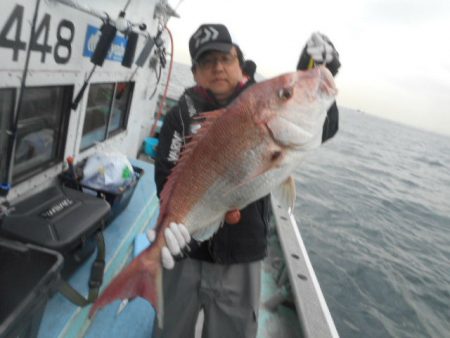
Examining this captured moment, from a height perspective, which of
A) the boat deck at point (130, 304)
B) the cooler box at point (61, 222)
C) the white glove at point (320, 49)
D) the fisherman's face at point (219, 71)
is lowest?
the boat deck at point (130, 304)

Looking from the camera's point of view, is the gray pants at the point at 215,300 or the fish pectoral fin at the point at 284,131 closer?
the fish pectoral fin at the point at 284,131

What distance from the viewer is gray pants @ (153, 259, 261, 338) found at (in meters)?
2.27

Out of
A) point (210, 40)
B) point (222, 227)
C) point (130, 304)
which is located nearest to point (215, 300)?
point (222, 227)

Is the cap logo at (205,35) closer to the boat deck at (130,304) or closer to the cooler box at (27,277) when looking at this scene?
the cooler box at (27,277)

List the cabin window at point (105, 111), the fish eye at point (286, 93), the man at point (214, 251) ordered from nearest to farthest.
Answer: the fish eye at point (286, 93) < the man at point (214, 251) < the cabin window at point (105, 111)

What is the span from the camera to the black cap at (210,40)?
6.88 feet

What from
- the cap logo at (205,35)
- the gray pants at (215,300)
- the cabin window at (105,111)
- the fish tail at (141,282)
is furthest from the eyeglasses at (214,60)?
the cabin window at (105,111)

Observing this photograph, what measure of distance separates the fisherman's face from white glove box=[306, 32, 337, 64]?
47cm

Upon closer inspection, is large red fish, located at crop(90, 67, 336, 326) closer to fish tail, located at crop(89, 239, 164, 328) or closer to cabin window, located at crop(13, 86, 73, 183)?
fish tail, located at crop(89, 239, 164, 328)

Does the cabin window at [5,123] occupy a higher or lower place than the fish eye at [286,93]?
lower

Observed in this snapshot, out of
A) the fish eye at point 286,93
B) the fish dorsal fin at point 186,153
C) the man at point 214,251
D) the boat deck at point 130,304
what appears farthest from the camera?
the boat deck at point 130,304

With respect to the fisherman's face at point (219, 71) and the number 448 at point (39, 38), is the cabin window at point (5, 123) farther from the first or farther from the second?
the fisherman's face at point (219, 71)

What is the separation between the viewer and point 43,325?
249 cm

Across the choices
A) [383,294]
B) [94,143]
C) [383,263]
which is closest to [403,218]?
[383,263]
